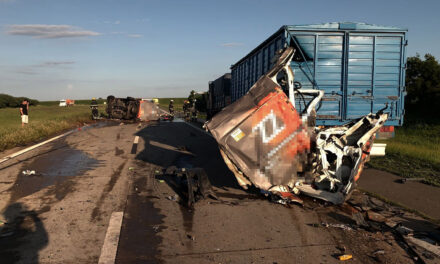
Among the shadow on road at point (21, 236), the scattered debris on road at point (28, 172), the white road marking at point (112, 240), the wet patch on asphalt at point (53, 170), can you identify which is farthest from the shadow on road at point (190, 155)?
the shadow on road at point (21, 236)

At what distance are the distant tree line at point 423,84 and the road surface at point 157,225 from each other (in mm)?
21744

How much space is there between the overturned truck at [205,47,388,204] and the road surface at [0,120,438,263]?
39cm

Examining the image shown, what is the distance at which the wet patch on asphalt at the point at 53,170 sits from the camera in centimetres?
636

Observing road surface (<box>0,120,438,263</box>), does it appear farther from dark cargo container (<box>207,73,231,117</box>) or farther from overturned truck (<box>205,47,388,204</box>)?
dark cargo container (<box>207,73,231,117</box>)

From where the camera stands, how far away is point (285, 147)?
5711 millimetres

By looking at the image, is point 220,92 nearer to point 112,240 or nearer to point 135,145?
point 135,145

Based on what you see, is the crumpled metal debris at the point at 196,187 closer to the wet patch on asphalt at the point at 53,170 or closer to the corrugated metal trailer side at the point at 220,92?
the wet patch on asphalt at the point at 53,170

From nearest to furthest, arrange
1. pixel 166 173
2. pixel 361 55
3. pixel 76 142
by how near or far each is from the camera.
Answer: pixel 166 173 → pixel 361 55 → pixel 76 142

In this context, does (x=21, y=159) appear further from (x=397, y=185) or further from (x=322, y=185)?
(x=397, y=185)

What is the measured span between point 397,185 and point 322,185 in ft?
6.91

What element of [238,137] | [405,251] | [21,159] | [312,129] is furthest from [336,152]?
[21,159]

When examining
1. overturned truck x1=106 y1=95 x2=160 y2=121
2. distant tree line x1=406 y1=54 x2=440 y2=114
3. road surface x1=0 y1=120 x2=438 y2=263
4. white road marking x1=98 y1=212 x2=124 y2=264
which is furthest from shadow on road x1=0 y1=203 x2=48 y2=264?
distant tree line x1=406 y1=54 x2=440 y2=114

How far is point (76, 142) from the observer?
42.9 feet

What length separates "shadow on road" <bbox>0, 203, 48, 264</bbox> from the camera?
3648 millimetres
